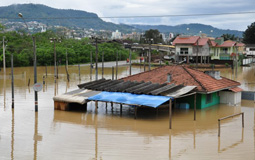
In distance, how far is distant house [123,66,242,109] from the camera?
73.0 ft

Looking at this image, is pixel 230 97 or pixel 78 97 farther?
pixel 230 97

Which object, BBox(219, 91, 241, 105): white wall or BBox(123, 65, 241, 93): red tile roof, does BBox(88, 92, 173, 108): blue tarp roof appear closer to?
BBox(123, 65, 241, 93): red tile roof

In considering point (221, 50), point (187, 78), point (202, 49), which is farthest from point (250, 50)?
point (187, 78)

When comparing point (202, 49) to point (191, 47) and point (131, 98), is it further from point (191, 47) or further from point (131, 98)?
point (131, 98)

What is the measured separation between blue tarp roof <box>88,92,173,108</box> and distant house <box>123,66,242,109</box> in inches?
143

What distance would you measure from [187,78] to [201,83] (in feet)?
4.41

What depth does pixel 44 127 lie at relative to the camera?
57.7 feet

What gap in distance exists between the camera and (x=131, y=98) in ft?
63.2

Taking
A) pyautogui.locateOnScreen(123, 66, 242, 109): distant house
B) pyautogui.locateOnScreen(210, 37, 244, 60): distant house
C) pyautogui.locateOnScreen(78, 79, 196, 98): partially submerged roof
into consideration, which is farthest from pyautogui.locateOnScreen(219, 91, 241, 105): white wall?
pyautogui.locateOnScreen(210, 37, 244, 60): distant house

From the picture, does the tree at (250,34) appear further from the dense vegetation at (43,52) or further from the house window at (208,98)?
the house window at (208,98)

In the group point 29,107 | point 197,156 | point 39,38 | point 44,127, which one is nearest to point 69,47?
point 39,38

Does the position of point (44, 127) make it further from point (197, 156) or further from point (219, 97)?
point (219, 97)

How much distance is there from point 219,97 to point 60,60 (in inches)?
1599

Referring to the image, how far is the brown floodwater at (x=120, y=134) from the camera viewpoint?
13273mm
